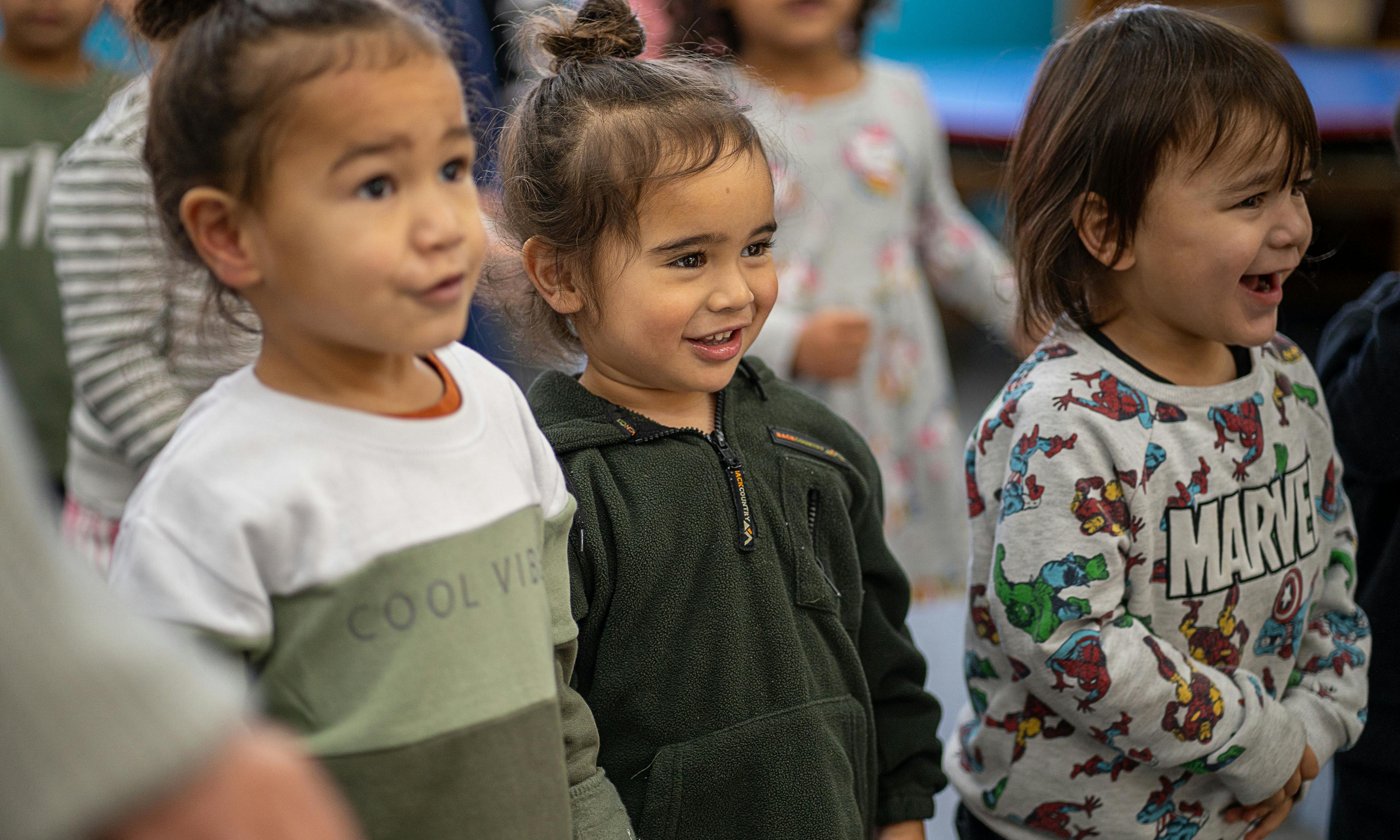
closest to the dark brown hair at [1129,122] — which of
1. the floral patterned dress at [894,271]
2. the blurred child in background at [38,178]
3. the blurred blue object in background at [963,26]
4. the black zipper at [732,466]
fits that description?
the black zipper at [732,466]

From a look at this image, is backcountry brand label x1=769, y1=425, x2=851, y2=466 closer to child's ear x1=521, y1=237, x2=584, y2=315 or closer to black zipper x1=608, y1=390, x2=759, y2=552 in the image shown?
black zipper x1=608, y1=390, x2=759, y2=552

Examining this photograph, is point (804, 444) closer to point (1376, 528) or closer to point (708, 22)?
point (1376, 528)

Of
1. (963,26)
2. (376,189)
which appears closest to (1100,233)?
(376,189)

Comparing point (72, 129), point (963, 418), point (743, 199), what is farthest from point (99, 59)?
point (963, 418)

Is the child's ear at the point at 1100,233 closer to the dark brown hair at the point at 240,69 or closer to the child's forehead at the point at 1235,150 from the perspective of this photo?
the child's forehead at the point at 1235,150

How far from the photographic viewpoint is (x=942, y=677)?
200 cm

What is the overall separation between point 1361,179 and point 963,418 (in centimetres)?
139

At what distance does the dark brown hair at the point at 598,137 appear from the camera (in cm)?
103

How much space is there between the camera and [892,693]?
1176 mm

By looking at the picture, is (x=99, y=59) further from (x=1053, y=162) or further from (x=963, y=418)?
(x=963, y=418)

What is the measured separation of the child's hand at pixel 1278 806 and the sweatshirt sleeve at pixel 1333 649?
14mm

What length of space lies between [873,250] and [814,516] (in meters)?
1.06

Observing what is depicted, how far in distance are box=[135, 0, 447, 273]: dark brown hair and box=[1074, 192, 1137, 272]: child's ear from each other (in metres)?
0.65

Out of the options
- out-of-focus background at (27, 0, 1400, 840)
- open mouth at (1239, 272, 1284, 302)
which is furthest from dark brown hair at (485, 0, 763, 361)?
out-of-focus background at (27, 0, 1400, 840)
